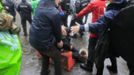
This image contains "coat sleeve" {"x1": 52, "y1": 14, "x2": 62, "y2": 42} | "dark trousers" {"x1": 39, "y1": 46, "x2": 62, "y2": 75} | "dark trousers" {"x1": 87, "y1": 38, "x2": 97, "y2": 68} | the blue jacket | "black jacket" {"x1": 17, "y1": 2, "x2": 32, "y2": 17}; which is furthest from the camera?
"black jacket" {"x1": 17, "y1": 2, "x2": 32, "y2": 17}

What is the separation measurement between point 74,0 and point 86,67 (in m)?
4.65

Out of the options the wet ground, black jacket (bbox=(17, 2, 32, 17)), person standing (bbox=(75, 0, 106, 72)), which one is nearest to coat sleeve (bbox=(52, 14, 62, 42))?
person standing (bbox=(75, 0, 106, 72))

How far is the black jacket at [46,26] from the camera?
16.5 feet

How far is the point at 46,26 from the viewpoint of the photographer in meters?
5.13

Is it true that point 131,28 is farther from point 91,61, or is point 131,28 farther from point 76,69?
point 76,69

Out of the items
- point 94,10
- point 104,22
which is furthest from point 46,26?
point 94,10

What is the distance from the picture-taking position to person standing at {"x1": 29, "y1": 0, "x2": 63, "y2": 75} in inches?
199

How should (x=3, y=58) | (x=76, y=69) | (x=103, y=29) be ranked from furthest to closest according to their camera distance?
(x=76, y=69)
(x=103, y=29)
(x=3, y=58)

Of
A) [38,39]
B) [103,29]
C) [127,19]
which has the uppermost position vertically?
[127,19]

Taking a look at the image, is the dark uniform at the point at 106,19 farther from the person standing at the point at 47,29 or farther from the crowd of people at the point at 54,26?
the person standing at the point at 47,29

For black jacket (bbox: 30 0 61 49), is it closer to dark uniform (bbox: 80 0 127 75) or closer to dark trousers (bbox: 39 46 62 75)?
dark trousers (bbox: 39 46 62 75)

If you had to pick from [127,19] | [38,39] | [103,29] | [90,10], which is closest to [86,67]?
[90,10]

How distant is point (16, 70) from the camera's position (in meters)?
2.73

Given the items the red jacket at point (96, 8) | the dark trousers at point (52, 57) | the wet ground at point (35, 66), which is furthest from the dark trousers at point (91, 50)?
the dark trousers at point (52, 57)
